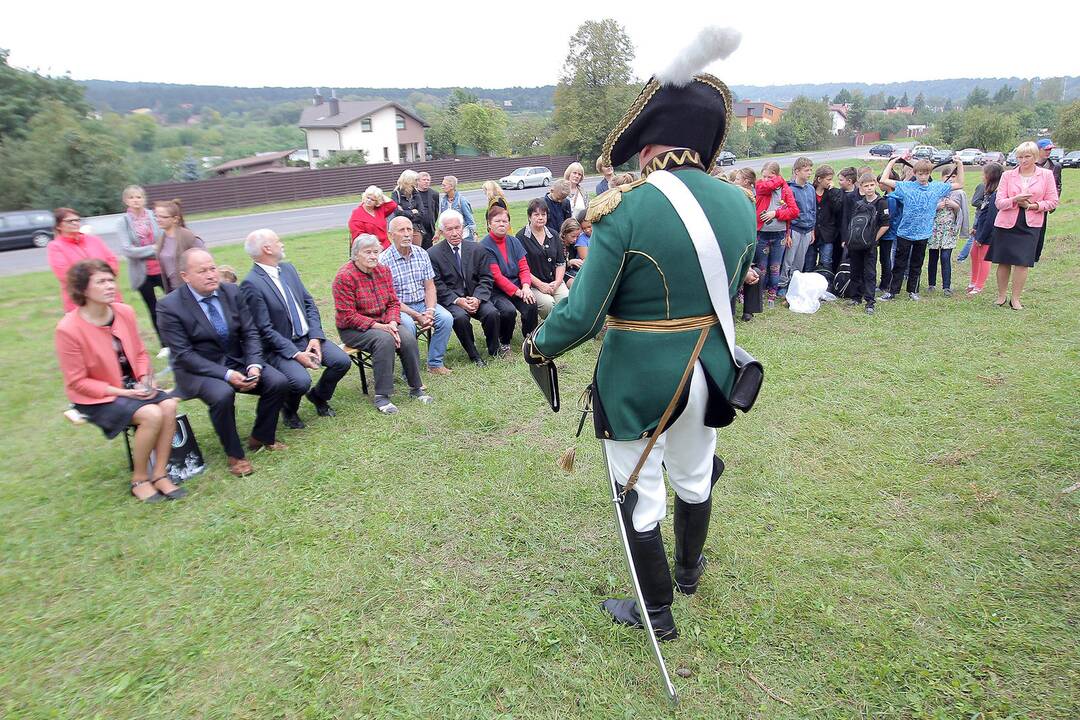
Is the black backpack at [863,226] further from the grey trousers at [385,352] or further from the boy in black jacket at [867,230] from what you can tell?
the grey trousers at [385,352]

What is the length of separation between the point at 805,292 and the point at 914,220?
1.48 meters

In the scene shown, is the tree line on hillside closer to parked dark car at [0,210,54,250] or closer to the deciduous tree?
the deciduous tree

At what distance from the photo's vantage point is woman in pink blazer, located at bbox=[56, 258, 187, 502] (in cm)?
396

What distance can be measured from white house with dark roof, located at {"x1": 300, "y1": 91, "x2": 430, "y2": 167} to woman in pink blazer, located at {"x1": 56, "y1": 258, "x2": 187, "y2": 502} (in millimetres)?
46619

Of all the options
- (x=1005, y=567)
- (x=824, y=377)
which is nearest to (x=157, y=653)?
(x=1005, y=567)

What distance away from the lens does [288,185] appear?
29.1 m

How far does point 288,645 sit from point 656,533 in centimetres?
170

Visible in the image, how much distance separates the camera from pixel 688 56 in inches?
84.4

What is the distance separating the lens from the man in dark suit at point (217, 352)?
4.38m

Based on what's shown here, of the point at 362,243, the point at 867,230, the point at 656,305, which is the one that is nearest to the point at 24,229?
the point at 362,243

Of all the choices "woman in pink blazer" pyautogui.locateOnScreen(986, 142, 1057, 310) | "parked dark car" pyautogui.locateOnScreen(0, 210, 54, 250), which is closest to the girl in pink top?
"woman in pink blazer" pyautogui.locateOnScreen(986, 142, 1057, 310)

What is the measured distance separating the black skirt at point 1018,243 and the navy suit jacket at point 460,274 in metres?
5.62

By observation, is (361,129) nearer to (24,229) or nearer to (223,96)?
(24,229)

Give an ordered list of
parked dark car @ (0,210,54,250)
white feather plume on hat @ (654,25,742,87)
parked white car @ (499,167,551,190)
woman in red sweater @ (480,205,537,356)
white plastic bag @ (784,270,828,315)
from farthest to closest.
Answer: parked white car @ (499,167,551,190)
parked dark car @ (0,210,54,250)
white plastic bag @ (784,270,828,315)
woman in red sweater @ (480,205,537,356)
white feather plume on hat @ (654,25,742,87)
